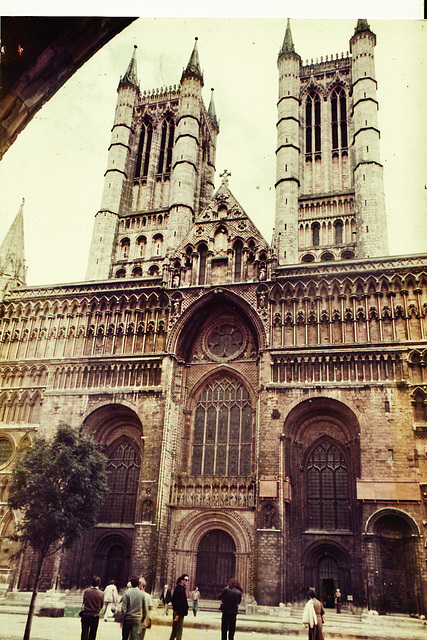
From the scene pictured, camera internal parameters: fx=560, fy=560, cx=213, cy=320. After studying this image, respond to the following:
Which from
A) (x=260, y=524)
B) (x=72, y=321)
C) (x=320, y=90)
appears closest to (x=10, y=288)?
(x=72, y=321)

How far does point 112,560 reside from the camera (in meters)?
25.8

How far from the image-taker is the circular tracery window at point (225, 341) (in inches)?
1086

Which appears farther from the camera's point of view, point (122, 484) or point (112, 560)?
point (122, 484)

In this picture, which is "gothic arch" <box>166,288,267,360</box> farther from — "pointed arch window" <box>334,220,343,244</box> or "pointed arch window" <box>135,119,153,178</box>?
"pointed arch window" <box>135,119,153,178</box>

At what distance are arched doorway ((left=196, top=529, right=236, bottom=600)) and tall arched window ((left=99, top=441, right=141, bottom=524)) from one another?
3904mm

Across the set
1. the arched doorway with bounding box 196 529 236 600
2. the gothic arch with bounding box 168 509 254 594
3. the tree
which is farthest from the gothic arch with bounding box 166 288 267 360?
the arched doorway with bounding box 196 529 236 600

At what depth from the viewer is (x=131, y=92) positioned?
50062 mm

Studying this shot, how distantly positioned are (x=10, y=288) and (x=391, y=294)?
20548 millimetres

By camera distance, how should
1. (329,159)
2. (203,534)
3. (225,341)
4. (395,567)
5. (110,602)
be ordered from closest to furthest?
(110,602) → (395,567) → (203,534) → (225,341) → (329,159)

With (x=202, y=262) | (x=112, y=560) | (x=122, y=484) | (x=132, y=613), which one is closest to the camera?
(x=132, y=613)

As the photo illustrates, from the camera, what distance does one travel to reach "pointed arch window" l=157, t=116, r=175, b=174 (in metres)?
48.0

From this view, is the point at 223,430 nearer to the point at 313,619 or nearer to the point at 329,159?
the point at 313,619

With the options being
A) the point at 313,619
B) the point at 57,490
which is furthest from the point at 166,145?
the point at 313,619

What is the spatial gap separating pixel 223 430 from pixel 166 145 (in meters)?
30.6
